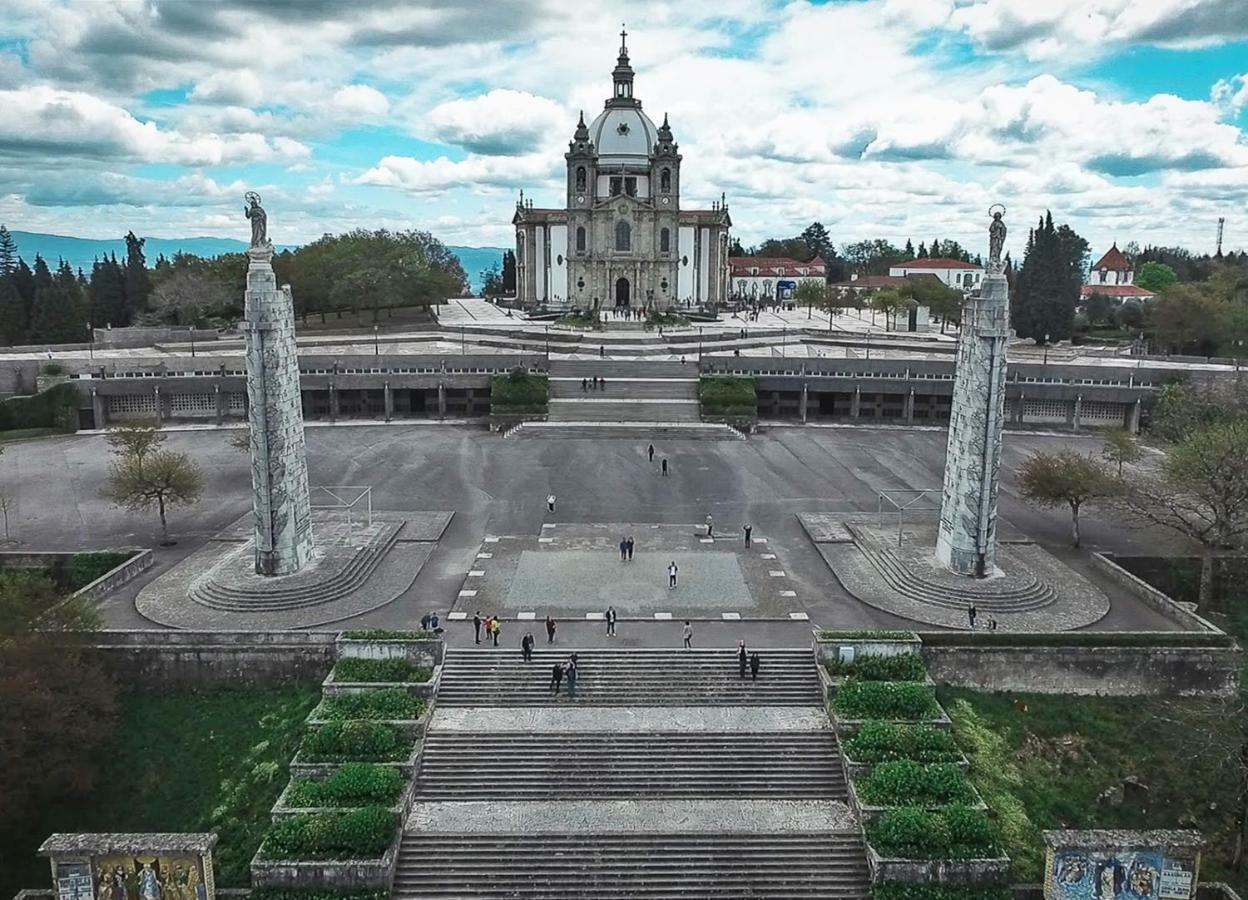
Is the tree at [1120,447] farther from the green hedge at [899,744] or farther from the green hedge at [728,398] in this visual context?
the green hedge at [728,398]

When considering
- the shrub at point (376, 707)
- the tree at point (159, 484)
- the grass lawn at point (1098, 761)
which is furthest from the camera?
the tree at point (159, 484)

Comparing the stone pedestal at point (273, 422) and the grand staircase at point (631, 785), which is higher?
the stone pedestal at point (273, 422)

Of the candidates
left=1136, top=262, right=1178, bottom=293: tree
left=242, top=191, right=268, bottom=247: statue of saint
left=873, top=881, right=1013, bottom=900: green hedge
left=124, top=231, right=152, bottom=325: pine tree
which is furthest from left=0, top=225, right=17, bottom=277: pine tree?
left=1136, top=262, right=1178, bottom=293: tree

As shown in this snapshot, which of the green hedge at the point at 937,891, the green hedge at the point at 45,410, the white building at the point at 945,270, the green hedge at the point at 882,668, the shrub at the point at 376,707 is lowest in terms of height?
the green hedge at the point at 937,891

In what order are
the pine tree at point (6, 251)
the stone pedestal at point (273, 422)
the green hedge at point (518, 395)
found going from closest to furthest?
the stone pedestal at point (273, 422)
the green hedge at point (518, 395)
the pine tree at point (6, 251)

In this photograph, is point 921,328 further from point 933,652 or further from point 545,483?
point 933,652

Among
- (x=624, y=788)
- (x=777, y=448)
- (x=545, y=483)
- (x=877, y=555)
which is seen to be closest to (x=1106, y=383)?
(x=777, y=448)

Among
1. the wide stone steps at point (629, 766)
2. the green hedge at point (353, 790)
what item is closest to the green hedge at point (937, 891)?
the green hedge at point (353, 790)

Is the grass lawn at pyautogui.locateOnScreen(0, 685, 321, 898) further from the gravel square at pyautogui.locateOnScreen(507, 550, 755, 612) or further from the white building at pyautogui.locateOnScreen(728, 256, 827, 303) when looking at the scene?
the white building at pyautogui.locateOnScreen(728, 256, 827, 303)
